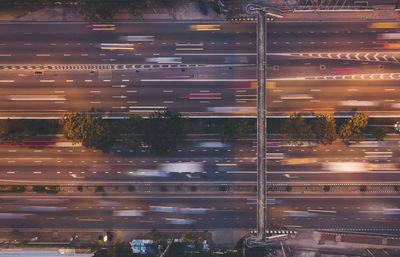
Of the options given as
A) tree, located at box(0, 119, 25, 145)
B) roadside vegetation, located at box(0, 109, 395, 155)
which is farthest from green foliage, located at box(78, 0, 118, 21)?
tree, located at box(0, 119, 25, 145)

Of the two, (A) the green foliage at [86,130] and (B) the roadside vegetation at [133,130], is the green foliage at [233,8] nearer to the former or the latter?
(B) the roadside vegetation at [133,130]

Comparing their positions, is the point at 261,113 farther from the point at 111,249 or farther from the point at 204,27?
the point at 111,249

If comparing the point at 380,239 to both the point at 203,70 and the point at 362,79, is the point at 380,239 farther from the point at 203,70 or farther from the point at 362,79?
the point at 203,70

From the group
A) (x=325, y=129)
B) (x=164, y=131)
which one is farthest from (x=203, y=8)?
(x=325, y=129)

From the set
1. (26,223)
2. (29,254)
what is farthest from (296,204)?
(26,223)

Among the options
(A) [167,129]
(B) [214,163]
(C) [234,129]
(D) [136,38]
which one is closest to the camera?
(A) [167,129]

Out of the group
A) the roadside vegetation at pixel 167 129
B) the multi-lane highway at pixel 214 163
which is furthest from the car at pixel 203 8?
the multi-lane highway at pixel 214 163

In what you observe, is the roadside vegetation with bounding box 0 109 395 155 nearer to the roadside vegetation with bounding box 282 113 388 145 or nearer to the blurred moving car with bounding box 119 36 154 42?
the roadside vegetation with bounding box 282 113 388 145
